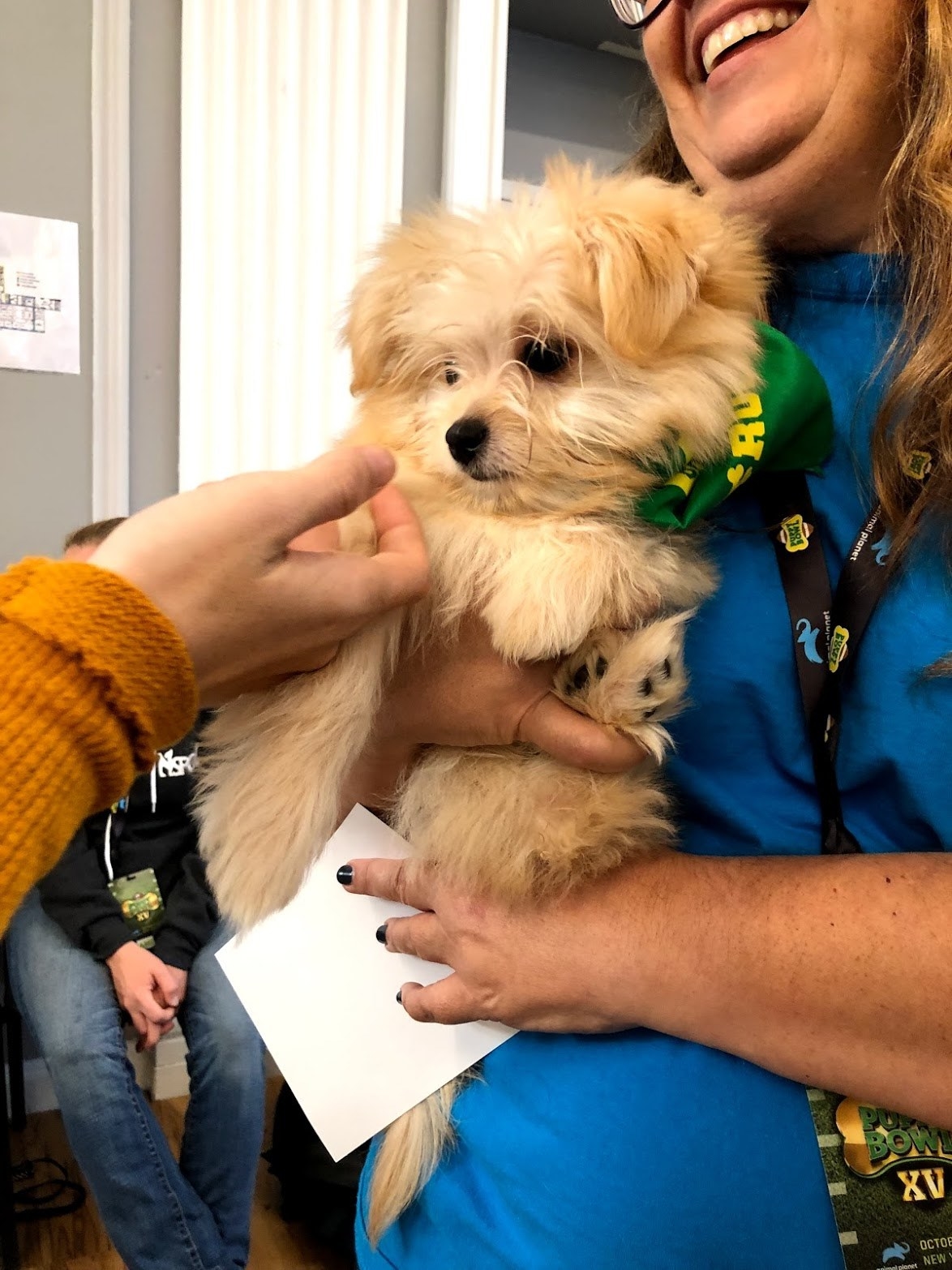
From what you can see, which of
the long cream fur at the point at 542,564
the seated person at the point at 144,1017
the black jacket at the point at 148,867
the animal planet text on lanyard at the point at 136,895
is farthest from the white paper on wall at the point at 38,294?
the long cream fur at the point at 542,564

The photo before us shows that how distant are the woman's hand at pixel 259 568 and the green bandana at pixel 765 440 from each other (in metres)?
0.28

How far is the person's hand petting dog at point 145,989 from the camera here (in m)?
2.14

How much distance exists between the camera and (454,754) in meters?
0.92

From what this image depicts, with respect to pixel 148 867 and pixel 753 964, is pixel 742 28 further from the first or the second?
pixel 148 867

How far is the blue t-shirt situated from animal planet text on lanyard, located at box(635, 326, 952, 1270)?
2 cm

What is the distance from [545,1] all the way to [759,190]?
2854 mm

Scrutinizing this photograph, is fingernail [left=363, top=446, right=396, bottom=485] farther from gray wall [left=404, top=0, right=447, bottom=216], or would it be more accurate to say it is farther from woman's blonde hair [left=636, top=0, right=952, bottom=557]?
gray wall [left=404, top=0, right=447, bottom=216]

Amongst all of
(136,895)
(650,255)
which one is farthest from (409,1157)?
(136,895)

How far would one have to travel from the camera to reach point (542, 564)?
2.86 feet

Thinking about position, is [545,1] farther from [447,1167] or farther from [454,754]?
[447,1167]

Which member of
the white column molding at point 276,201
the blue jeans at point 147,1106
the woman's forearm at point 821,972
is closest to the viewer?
the woman's forearm at point 821,972

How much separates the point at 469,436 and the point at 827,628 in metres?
0.40

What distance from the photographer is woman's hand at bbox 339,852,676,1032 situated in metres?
0.78

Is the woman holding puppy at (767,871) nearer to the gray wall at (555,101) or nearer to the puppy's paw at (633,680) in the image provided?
the puppy's paw at (633,680)
